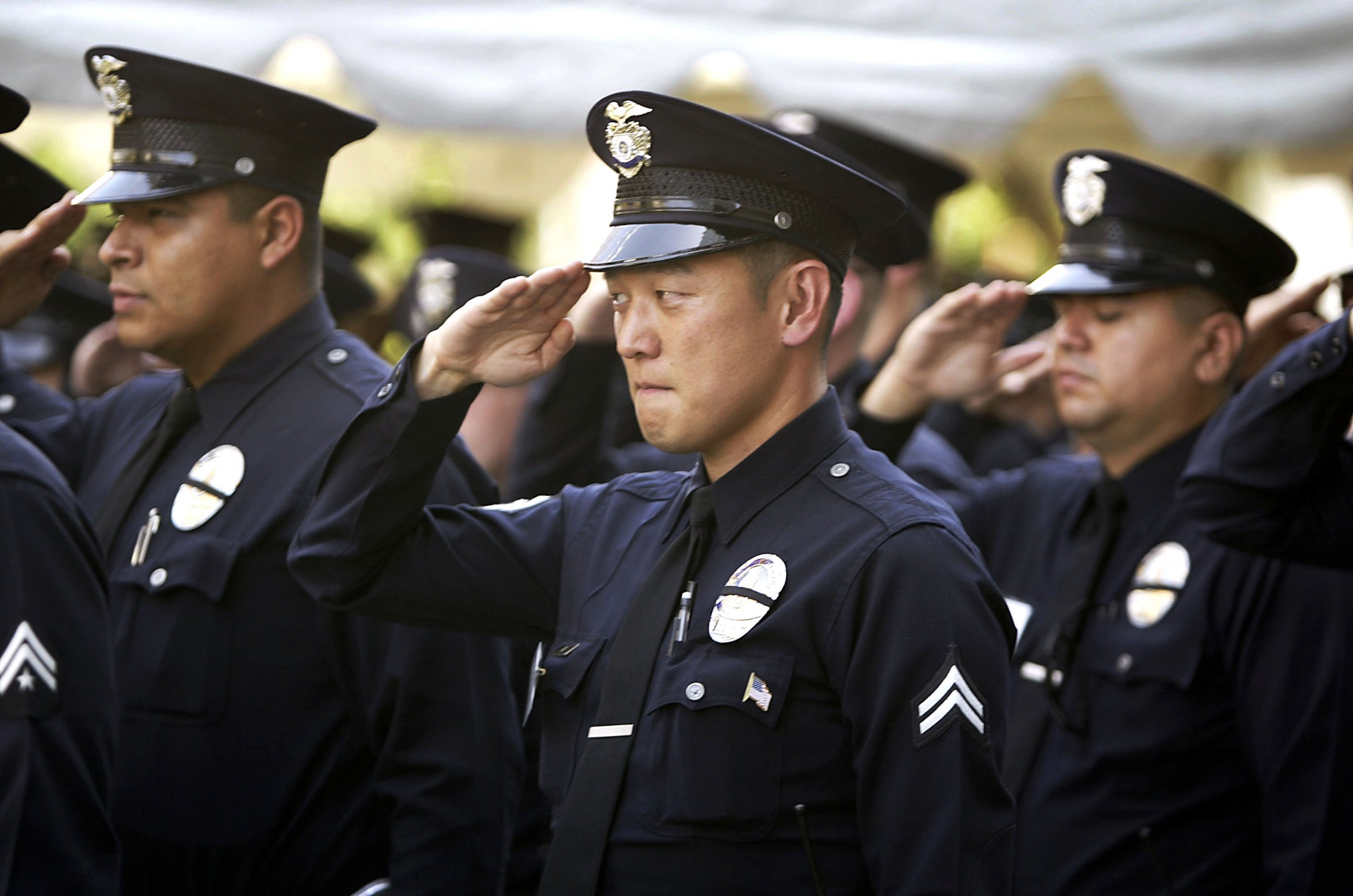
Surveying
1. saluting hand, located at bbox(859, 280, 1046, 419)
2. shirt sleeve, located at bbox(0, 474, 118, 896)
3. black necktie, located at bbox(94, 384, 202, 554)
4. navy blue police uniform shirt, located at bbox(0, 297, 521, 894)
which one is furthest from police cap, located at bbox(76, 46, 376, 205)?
saluting hand, located at bbox(859, 280, 1046, 419)

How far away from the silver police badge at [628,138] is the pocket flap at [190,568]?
1.11 meters

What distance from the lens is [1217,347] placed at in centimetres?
379

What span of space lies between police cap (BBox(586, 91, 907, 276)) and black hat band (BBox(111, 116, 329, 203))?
103 cm

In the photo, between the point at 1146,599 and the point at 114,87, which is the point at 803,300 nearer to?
the point at 1146,599

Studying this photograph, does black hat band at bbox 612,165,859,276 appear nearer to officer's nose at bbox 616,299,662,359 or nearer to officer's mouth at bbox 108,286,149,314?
officer's nose at bbox 616,299,662,359

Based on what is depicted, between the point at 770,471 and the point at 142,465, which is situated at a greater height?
the point at 770,471

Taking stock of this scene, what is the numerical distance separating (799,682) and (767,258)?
2.31ft

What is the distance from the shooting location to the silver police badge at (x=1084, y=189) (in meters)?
3.86

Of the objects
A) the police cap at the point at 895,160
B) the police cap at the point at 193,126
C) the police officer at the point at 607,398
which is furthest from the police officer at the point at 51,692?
the police cap at the point at 895,160

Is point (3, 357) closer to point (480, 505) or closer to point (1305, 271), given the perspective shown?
point (480, 505)

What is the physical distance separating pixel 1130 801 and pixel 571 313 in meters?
1.97

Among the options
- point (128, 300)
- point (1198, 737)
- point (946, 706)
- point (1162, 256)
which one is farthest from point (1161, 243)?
point (128, 300)

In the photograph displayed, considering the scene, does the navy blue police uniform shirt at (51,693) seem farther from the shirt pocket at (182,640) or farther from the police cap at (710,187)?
the police cap at (710,187)

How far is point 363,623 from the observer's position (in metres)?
3.01
